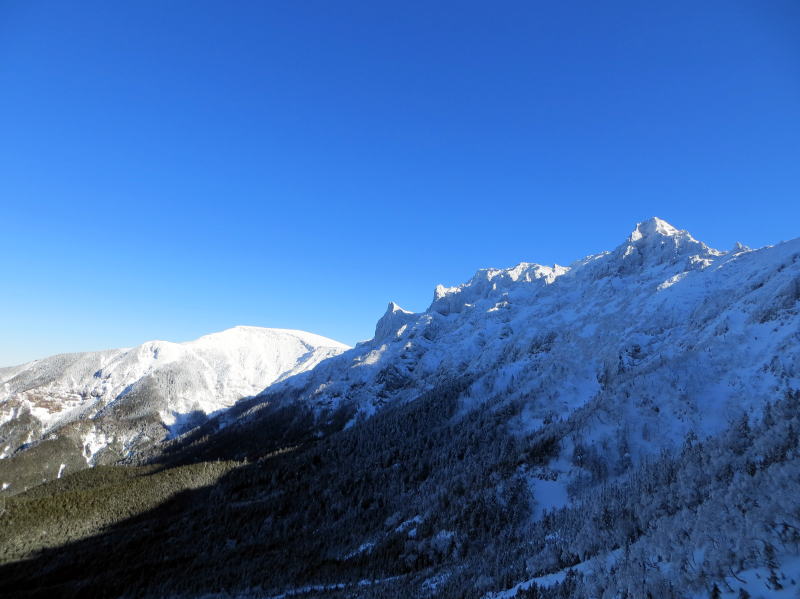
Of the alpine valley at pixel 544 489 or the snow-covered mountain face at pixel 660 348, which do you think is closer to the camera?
the alpine valley at pixel 544 489

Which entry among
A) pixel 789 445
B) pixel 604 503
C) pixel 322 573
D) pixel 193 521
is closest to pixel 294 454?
pixel 193 521

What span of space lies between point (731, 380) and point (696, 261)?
359 ft

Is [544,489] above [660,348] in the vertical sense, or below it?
below

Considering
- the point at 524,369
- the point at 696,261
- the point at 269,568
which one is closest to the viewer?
the point at 269,568

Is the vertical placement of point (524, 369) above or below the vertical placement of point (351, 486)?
above

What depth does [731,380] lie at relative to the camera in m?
67.1

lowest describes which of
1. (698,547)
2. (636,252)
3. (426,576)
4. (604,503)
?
(426,576)

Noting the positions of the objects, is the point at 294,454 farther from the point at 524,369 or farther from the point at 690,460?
the point at 690,460

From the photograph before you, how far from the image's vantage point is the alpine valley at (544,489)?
2194cm

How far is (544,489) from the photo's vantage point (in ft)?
225

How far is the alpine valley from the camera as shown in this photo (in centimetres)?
2194

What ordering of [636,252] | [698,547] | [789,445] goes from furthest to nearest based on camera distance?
[636,252] → [789,445] → [698,547]

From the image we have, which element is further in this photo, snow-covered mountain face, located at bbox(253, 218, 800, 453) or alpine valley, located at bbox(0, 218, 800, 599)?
snow-covered mountain face, located at bbox(253, 218, 800, 453)

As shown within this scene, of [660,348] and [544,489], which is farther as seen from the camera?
[660,348]
